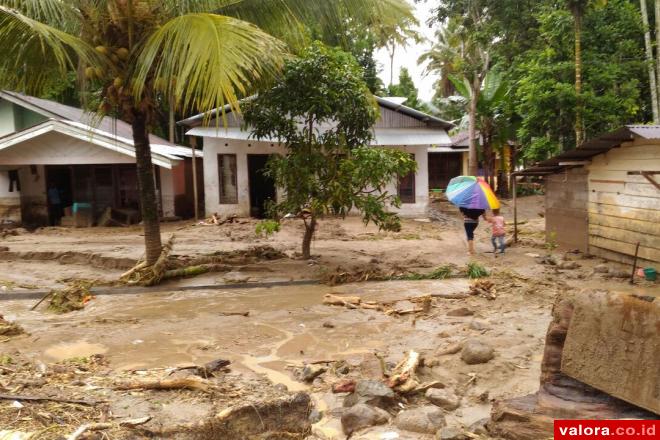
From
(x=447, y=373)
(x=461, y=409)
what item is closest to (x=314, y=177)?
(x=447, y=373)

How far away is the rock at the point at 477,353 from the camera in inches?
219

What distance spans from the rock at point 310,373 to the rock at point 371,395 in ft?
2.23

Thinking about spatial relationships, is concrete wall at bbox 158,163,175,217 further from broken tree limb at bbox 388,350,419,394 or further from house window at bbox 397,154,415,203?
broken tree limb at bbox 388,350,419,394

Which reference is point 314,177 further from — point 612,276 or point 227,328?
point 612,276

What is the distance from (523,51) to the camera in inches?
680

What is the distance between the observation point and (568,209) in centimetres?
1217

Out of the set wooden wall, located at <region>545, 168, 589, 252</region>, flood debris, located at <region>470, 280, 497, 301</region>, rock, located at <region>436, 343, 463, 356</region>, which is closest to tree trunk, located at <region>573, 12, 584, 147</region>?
wooden wall, located at <region>545, 168, 589, 252</region>

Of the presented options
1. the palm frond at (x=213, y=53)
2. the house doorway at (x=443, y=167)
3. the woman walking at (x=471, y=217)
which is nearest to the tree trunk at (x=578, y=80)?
the woman walking at (x=471, y=217)

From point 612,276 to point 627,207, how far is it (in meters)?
1.48

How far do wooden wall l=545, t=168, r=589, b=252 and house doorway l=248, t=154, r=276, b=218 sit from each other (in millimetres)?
8759

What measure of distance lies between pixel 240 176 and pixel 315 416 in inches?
537

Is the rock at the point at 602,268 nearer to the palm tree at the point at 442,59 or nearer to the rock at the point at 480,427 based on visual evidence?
the rock at the point at 480,427

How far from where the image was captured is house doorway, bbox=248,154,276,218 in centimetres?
1827

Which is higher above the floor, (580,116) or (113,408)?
(580,116)
